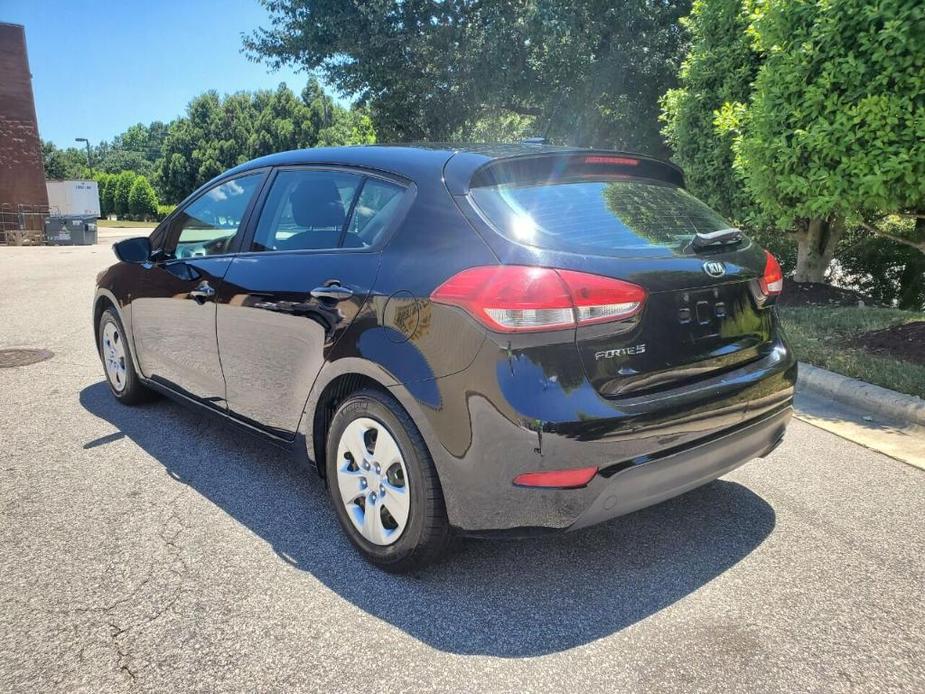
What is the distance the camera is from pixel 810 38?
5711 millimetres

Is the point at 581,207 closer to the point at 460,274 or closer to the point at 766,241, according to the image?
the point at 460,274

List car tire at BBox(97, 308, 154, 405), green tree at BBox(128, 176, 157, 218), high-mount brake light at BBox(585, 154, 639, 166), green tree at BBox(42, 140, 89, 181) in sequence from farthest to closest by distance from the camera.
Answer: green tree at BBox(42, 140, 89, 181), green tree at BBox(128, 176, 157, 218), car tire at BBox(97, 308, 154, 405), high-mount brake light at BBox(585, 154, 639, 166)

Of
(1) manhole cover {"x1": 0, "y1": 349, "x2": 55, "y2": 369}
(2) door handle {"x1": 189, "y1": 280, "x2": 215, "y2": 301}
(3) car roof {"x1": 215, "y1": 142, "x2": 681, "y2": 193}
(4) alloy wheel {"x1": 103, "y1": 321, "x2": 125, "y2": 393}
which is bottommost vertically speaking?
(1) manhole cover {"x1": 0, "y1": 349, "x2": 55, "y2": 369}

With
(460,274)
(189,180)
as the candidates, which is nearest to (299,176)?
(460,274)

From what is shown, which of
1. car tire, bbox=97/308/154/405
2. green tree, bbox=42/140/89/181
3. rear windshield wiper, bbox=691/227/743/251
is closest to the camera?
rear windshield wiper, bbox=691/227/743/251

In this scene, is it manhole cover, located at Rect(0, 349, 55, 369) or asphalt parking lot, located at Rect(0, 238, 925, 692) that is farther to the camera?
manhole cover, located at Rect(0, 349, 55, 369)

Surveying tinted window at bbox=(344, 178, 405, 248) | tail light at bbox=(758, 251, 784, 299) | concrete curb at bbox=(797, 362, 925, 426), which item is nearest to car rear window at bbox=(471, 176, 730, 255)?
tail light at bbox=(758, 251, 784, 299)

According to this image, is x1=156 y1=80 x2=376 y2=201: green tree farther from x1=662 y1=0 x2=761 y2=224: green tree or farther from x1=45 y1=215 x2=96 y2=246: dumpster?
x1=662 y1=0 x2=761 y2=224: green tree

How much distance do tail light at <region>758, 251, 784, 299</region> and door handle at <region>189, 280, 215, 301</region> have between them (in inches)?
105

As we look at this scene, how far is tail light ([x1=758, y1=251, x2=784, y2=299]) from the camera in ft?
10.00

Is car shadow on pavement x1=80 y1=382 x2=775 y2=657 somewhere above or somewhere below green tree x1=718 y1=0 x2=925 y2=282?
below

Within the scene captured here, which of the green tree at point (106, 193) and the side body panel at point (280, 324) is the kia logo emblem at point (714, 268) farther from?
the green tree at point (106, 193)

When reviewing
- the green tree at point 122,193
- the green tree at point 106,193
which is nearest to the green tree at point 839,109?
the green tree at point 122,193

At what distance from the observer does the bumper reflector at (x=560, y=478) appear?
237cm
